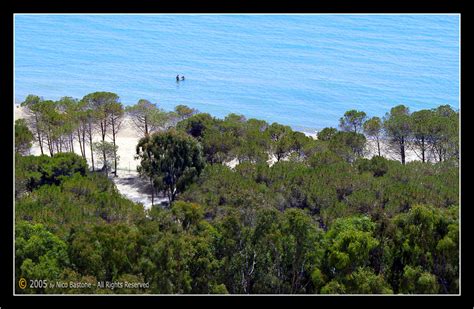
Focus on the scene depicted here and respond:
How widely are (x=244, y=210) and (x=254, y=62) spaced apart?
41.7 meters

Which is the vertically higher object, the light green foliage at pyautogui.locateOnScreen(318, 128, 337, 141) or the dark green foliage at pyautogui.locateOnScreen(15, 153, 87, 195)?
the light green foliage at pyautogui.locateOnScreen(318, 128, 337, 141)

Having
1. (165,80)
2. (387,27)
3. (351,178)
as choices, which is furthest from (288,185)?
(387,27)

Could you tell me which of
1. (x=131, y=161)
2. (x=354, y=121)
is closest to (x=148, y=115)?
(x=131, y=161)

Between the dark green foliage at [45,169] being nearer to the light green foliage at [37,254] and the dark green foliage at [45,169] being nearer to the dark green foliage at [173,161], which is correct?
the dark green foliage at [173,161]

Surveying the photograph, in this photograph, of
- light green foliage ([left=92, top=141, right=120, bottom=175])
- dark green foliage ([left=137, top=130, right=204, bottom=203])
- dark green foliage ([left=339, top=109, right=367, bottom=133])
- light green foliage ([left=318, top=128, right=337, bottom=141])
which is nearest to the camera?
dark green foliage ([left=137, top=130, right=204, bottom=203])

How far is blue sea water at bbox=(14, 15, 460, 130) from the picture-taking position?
54.0 metres

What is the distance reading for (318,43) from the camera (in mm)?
65188

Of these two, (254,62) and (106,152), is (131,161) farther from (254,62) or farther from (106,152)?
(254,62)

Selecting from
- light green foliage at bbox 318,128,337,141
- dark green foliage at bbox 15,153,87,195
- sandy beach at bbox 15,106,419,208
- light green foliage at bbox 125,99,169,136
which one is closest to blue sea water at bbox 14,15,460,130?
sandy beach at bbox 15,106,419,208

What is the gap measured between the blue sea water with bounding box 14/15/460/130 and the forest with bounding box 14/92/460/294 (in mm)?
15820

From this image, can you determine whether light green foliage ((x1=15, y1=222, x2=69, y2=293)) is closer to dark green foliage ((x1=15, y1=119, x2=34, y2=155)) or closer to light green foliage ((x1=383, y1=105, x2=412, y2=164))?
dark green foliage ((x1=15, y1=119, x2=34, y2=155))

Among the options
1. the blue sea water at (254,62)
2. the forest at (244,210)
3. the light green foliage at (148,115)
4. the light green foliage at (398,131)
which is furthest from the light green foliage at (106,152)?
the blue sea water at (254,62)

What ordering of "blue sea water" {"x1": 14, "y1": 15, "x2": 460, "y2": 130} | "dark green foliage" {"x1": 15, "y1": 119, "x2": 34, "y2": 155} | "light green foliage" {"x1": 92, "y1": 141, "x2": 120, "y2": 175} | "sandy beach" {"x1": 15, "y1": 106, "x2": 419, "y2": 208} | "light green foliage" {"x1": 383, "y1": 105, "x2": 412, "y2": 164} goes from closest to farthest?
"dark green foliage" {"x1": 15, "y1": 119, "x2": 34, "y2": 155} < "sandy beach" {"x1": 15, "y1": 106, "x2": 419, "y2": 208} < "light green foliage" {"x1": 92, "y1": 141, "x2": 120, "y2": 175} < "light green foliage" {"x1": 383, "y1": 105, "x2": 412, "y2": 164} < "blue sea water" {"x1": 14, "y1": 15, "x2": 460, "y2": 130}

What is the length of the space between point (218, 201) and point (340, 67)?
3654cm
